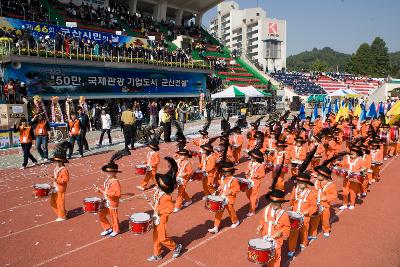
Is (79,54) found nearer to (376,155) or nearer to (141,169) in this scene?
(141,169)

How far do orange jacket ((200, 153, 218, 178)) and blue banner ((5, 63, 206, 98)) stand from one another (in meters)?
16.0

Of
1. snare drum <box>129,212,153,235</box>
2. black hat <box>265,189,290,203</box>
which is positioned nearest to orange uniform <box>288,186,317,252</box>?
black hat <box>265,189,290,203</box>

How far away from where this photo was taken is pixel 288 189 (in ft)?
37.7

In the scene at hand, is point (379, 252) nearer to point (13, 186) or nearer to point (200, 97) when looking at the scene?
point (13, 186)

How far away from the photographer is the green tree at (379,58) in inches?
3553

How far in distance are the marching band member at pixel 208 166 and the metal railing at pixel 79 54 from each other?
51.8 ft

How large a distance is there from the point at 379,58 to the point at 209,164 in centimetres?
9980

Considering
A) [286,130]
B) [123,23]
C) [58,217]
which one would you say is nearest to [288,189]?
[286,130]

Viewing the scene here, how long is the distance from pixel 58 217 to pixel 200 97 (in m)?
22.9

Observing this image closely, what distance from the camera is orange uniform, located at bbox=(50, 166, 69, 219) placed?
8.25 meters

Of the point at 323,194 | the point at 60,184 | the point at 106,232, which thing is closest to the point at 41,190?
the point at 60,184

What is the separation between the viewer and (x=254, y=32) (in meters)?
117

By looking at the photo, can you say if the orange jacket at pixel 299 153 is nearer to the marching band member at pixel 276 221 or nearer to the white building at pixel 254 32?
the marching band member at pixel 276 221

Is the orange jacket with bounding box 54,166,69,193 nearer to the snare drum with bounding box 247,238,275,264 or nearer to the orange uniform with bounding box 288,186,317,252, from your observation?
the snare drum with bounding box 247,238,275,264
